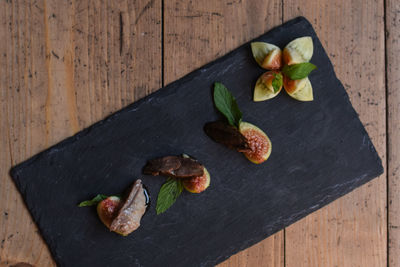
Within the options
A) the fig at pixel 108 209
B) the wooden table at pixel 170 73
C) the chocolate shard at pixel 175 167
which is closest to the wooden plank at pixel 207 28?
the wooden table at pixel 170 73

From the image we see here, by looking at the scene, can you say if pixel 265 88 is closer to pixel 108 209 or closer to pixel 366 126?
pixel 366 126

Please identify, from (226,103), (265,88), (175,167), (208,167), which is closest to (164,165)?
(175,167)

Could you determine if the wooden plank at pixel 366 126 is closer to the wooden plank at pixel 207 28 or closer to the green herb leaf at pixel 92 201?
the wooden plank at pixel 207 28

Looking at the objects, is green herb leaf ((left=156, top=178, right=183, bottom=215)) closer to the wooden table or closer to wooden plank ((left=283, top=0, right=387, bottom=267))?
the wooden table

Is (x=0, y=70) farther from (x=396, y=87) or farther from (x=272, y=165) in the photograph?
(x=396, y=87)

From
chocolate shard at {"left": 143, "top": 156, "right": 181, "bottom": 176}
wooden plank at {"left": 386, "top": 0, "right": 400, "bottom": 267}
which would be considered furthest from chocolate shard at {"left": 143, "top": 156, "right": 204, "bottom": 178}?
wooden plank at {"left": 386, "top": 0, "right": 400, "bottom": 267}

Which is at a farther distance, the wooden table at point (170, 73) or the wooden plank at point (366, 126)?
the wooden plank at point (366, 126)
